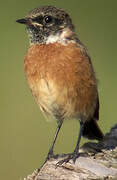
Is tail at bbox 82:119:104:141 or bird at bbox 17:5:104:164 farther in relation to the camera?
tail at bbox 82:119:104:141

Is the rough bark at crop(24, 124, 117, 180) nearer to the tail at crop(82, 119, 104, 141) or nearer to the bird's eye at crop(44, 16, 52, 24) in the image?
the tail at crop(82, 119, 104, 141)

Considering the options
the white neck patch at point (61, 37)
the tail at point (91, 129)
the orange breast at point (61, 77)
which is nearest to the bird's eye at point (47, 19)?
the white neck patch at point (61, 37)

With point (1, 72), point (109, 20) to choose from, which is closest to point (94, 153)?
point (1, 72)

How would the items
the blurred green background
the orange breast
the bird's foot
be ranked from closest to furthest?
the bird's foot, the orange breast, the blurred green background

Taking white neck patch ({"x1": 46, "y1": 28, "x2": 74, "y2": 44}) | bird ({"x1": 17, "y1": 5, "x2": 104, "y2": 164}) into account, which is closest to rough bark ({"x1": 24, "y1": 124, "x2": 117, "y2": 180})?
bird ({"x1": 17, "y1": 5, "x2": 104, "y2": 164})

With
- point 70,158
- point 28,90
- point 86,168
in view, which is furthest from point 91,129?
point 28,90

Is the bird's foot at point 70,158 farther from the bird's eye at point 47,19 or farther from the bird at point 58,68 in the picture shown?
the bird's eye at point 47,19

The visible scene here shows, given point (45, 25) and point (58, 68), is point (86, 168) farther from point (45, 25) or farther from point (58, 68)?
point (45, 25)

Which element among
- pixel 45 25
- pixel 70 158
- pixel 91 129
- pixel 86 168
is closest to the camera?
pixel 86 168
